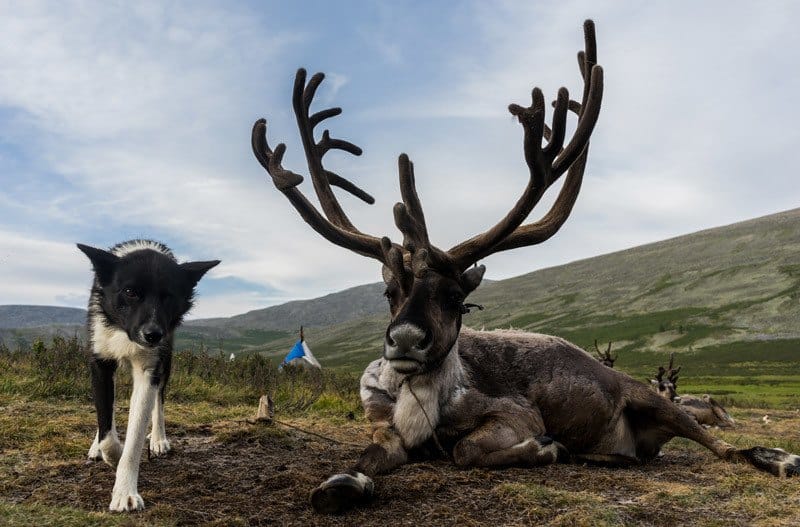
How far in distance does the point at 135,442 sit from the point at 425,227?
3.77 metres

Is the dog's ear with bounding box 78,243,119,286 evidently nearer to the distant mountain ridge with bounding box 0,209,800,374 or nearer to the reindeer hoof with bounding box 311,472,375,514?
the reindeer hoof with bounding box 311,472,375,514

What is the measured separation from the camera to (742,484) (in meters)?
6.21

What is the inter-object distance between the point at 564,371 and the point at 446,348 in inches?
71.1

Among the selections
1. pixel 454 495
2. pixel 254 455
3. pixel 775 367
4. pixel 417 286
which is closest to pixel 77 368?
pixel 254 455

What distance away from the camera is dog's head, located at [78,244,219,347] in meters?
5.56

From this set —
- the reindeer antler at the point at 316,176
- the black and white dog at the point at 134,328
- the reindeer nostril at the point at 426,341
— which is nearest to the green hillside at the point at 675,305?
the reindeer antler at the point at 316,176

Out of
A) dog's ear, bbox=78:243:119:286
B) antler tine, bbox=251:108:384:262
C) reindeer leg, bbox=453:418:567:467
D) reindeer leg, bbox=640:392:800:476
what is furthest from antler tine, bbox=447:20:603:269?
dog's ear, bbox=78:243:119:286

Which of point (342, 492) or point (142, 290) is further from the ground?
point (142, 290)

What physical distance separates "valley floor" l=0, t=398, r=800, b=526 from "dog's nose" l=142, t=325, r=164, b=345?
126 centimetres

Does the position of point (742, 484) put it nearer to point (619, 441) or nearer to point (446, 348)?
point (619, 441)

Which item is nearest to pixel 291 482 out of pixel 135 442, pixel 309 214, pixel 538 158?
pixel 135 442

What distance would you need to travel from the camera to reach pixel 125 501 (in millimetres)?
4969

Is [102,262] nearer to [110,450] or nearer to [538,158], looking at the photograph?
[110,450]

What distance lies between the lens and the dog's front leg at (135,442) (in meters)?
5.00
